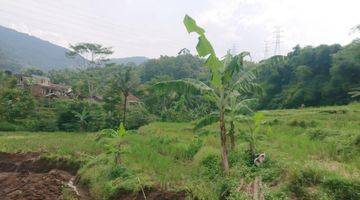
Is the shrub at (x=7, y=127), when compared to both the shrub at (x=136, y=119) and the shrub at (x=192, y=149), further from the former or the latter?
the shrub at (x=192, y=149)

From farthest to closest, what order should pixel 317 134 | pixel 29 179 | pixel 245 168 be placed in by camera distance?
→ pixel 29 179, pixel 317 134, pixel 245 168

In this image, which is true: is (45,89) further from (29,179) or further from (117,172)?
(117,172)

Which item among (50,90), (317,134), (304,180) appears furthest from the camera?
(50,90)

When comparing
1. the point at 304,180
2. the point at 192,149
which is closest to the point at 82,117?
the point at 192,149

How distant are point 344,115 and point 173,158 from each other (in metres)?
11.1

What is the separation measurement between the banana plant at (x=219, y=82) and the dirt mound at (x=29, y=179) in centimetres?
567

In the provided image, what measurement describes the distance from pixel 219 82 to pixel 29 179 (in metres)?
9.37

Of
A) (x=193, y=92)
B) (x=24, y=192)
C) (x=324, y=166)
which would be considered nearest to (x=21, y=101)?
(x=24, y=192)

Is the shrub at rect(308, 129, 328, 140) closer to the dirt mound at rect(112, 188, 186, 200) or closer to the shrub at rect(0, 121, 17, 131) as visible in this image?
the dirt mound at rect(112, 188, 186, 200)

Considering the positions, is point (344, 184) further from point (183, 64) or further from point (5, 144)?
point (183, 64)

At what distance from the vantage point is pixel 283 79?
44.2 m

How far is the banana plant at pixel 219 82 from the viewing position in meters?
10.9

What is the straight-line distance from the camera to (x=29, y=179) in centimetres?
1593

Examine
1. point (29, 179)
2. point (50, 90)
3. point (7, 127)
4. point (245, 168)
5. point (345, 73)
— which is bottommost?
point (29, 179)
